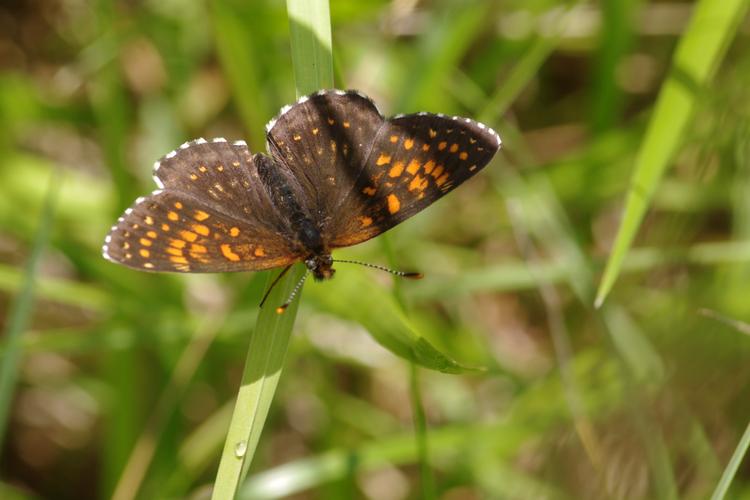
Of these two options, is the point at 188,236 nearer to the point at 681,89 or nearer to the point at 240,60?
the point at 240,60

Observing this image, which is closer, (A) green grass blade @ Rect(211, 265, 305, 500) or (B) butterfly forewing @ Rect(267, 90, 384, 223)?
(A) green grass blade @ Rect(211, 265, 305, 500)

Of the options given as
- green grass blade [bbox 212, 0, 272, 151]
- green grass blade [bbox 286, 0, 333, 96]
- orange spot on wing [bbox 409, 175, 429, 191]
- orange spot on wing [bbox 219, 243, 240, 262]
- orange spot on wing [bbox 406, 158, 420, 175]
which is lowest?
orange spot on wing [bbox 219, 243, 240, 262]

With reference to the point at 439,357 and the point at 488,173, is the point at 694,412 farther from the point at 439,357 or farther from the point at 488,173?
the point at 488,173

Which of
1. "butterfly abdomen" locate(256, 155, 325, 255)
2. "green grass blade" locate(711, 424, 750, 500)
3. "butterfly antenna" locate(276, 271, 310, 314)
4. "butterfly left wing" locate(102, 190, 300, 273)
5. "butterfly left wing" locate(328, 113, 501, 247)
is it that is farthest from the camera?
"butterfly abdomen" locate(256, 155, 325, 255)

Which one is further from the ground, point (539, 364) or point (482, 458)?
point (539, 364)

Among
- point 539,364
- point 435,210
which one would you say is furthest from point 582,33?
point 539,364

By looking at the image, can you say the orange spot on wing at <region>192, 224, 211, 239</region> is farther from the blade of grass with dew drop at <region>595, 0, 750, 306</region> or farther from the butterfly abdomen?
the blade of grass with dew drop at <region>595, 0, 750, 306</region>

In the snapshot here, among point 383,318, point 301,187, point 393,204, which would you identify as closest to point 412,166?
point 393,204

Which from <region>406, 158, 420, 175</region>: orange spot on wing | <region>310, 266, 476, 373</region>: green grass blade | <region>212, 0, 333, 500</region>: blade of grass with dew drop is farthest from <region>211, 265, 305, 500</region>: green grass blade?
<region>406, 158, 420, 175</region>: orange spot on wing

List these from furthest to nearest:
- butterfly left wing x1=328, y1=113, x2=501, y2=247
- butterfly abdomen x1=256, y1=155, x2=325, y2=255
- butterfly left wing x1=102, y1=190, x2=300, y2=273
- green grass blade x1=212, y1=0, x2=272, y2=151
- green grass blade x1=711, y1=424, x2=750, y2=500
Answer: green grass blade x1=212, y1=0, x2=272, y2=151 < butterfly abdomen x1=256, y1=155, x2=325, y2=255 < butterfly left wing x1=328, y1=113, x2=501, y2=247 < butterfly left wing x1=102, y1=190, x2=300, y2=273 < green grass blade x1=711, y1=424, x2=750, y2=500
